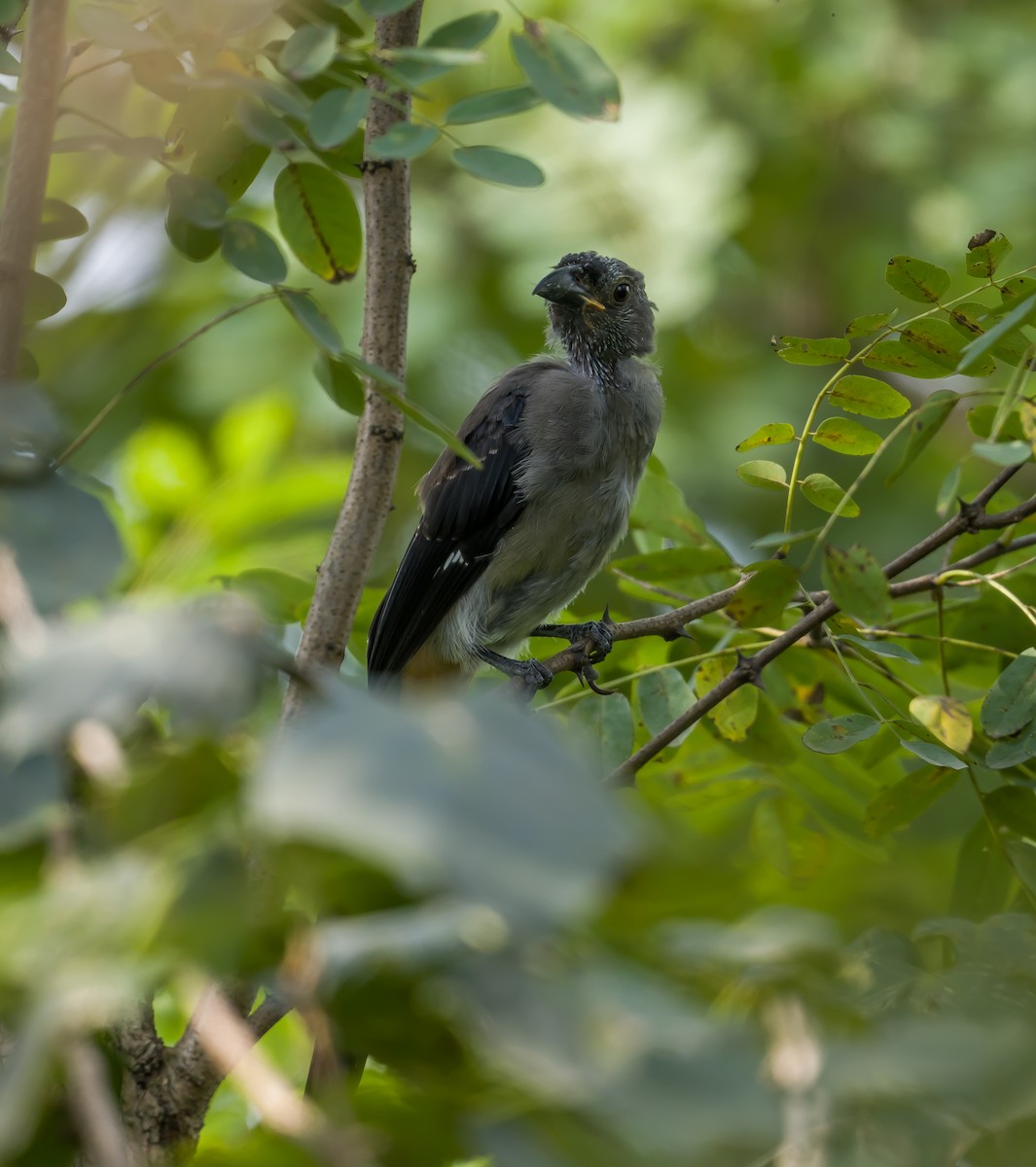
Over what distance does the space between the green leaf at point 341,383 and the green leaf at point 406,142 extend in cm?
35

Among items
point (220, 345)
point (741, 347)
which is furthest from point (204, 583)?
point (741, 347)

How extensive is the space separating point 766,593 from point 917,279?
1.84ft

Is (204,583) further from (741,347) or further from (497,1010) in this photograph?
(741,347)

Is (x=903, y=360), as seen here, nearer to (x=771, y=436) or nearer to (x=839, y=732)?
(x=771, y=436)

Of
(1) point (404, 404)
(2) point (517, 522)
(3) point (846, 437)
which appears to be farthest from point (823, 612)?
(2) point (517, 522)

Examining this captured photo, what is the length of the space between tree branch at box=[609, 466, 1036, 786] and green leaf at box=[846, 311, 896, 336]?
0.94 ft

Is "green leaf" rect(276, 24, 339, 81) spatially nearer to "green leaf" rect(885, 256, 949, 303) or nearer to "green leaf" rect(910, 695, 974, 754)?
"green leaf" rect(885, 256, 949, 303)

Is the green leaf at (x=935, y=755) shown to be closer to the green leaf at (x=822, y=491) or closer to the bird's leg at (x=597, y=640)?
the green leaf at (x=822, y=491)

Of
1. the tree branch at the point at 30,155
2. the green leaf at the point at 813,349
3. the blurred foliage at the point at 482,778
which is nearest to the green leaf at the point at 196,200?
the blurred foliage at the point at 482,778

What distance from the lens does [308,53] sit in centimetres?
148

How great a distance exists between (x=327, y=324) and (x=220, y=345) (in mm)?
4354

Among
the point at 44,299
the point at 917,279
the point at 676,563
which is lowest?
the point at 676,563

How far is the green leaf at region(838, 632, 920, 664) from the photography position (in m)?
1.83

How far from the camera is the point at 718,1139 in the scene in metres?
0.66
